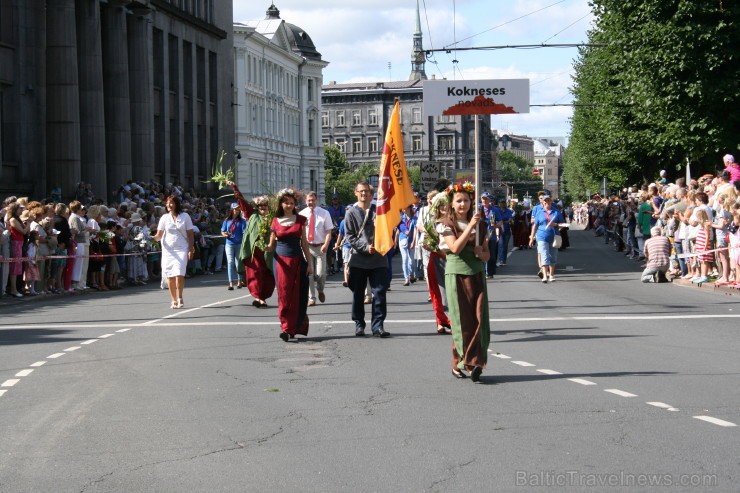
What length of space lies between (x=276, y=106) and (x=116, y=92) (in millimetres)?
61937

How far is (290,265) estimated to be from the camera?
51.2 ft

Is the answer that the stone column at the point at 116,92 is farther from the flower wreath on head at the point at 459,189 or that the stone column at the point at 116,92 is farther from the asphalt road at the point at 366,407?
the flower wreath on head at the point at 459,189

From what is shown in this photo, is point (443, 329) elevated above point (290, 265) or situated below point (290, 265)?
below

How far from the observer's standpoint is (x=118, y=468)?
7.73m

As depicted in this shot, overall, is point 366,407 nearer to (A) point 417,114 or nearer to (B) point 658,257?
(B) point 658,257

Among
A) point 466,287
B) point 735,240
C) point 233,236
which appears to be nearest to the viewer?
point 466,287

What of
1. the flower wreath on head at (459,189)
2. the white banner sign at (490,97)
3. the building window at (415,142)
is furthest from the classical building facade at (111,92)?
the building window at (415,142)

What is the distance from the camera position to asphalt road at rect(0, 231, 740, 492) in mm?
7449

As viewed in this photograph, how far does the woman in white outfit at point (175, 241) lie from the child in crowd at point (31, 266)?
4.11 m

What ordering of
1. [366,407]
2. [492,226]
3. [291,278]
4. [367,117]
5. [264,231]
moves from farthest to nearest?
[367,117] → [492,226] → [264,231] → [291,278] → [366,407]

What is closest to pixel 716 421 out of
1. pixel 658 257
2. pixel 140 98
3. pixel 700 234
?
pixel 700 234

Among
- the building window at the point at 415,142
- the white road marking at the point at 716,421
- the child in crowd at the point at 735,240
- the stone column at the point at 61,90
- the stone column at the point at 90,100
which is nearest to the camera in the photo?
the white road marking at the point at 716,421

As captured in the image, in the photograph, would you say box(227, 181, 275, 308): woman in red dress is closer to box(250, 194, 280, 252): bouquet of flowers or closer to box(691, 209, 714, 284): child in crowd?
box(250, 194, 280, 252): bouquet of flowers

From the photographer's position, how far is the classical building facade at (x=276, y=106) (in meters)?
97.1
